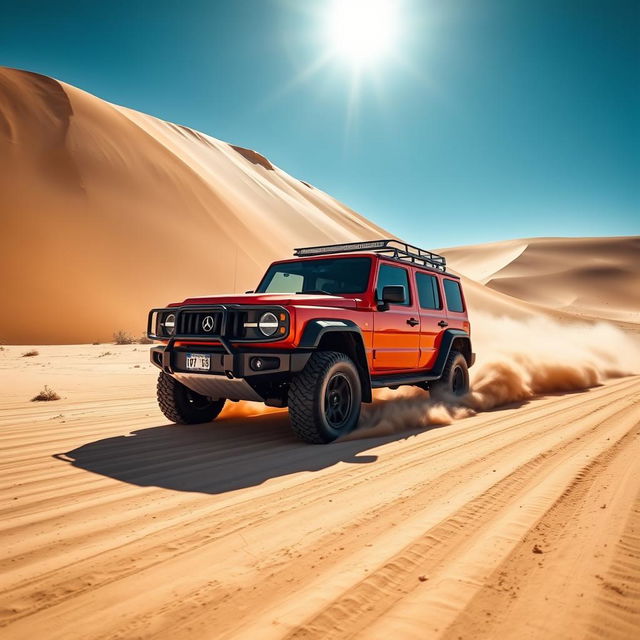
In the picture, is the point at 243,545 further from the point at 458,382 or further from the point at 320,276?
the point at 458,382

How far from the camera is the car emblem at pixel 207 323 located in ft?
14.6

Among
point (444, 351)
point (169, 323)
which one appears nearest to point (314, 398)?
point (169, 323)

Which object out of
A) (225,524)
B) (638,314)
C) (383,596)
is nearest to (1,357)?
(225,524)

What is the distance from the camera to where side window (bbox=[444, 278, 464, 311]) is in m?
7.20

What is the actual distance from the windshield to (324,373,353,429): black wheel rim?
3.66 feet

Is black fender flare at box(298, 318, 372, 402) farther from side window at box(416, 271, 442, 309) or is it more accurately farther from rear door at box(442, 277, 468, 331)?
rear door at box(442, 277, 468, 331)

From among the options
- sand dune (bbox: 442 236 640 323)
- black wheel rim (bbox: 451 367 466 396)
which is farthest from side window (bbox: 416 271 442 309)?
sand dune (bbox: 442 236 640 323)

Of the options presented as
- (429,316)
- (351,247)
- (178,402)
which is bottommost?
(178,402)

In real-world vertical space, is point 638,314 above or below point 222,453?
above

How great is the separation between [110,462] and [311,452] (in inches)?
61.8

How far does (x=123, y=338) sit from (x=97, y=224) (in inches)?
348

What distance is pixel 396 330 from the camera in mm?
5586

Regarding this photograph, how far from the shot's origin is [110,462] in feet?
11.9

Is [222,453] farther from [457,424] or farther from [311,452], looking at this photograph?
[457,424]
